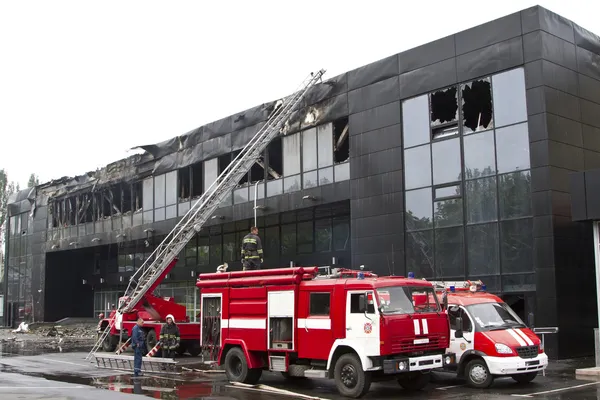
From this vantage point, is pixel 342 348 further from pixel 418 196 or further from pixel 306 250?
pixel 306 250

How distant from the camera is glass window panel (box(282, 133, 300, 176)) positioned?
28188 mm

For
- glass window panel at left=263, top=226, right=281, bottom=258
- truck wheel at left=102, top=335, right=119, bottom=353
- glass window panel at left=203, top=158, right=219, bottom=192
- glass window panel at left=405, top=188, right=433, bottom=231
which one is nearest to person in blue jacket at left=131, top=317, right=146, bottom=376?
truck wheel at left=102, top=335, right=119, bottom=353

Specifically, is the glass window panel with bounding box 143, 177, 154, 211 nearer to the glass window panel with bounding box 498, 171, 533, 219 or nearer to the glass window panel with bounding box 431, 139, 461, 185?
the glass window panel with bounding box 431, 139, 461, 185

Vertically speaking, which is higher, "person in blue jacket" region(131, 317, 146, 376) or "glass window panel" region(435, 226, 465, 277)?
"glass window panel" region(435, 226, 465, 277)

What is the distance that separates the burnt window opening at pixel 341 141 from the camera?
2623cm

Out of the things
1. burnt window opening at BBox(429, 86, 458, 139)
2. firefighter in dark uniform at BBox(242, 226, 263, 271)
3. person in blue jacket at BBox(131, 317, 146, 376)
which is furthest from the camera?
burnt window opening at BBox(429, 86, 458, 139)

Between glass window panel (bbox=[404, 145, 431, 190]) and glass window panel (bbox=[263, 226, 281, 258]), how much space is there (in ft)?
32.6

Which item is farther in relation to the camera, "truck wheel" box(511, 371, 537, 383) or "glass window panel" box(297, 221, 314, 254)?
"glass window panel" box(297, 221, 314, 254)

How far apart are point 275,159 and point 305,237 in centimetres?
386

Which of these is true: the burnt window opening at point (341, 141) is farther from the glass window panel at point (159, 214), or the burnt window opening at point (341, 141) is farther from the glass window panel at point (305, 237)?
the glass window panel at point (159, 214)

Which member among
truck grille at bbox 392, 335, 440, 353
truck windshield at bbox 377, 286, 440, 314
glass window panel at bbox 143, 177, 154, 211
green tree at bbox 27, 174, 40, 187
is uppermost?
green tree at bbox 27, 174, 40, 187

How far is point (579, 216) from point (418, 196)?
6821 mm

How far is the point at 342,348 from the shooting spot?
13102 mm

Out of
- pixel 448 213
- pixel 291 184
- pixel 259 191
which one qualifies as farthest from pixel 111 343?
pixel 448 213
